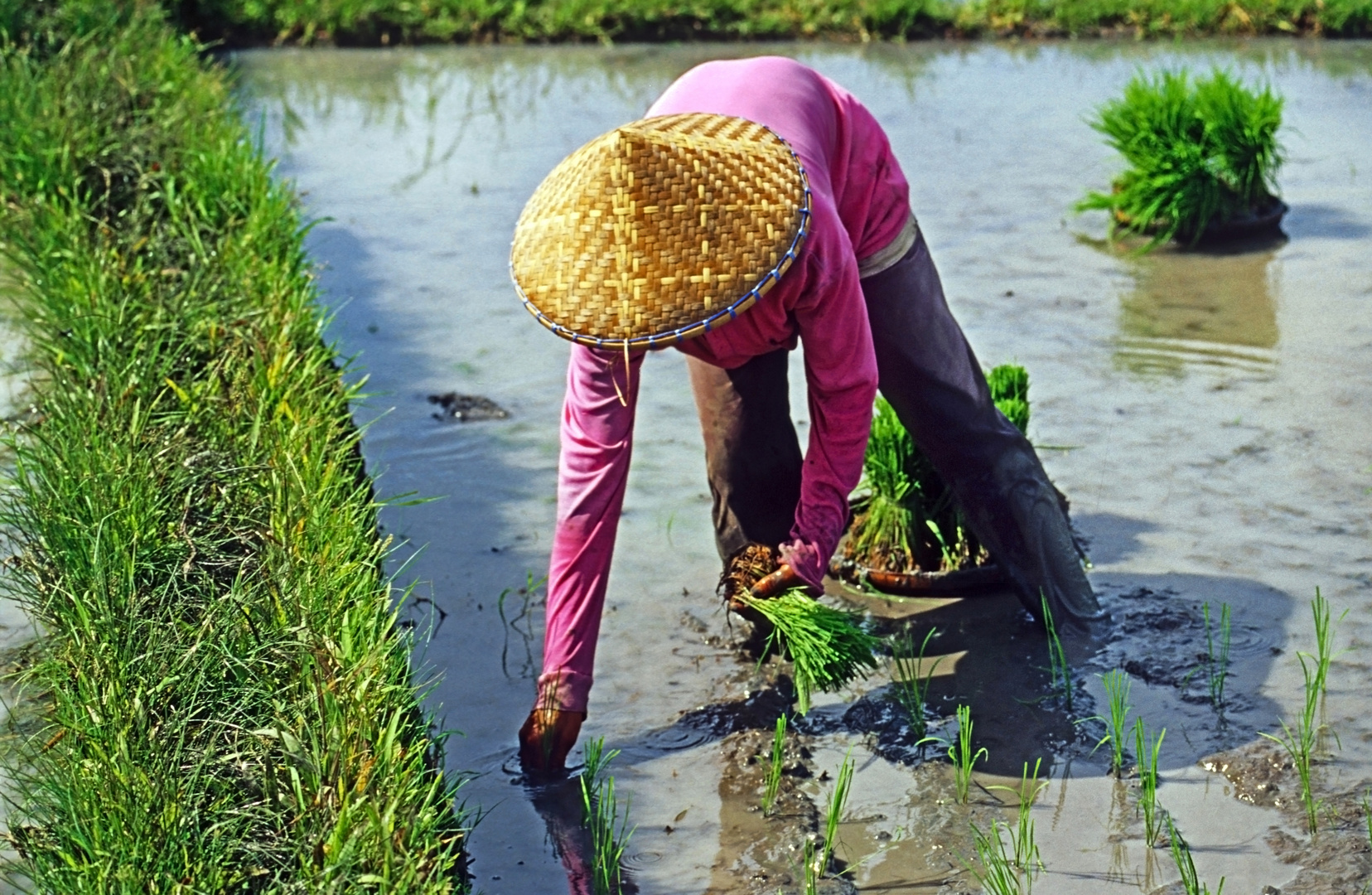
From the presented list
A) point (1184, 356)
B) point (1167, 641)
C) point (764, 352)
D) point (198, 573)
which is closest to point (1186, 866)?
point (1167, 641)

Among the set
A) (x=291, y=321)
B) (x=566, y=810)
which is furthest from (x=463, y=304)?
(x=566, y=810)

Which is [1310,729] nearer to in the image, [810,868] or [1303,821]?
[1303,821]

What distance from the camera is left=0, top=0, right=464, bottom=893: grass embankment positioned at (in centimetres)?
249

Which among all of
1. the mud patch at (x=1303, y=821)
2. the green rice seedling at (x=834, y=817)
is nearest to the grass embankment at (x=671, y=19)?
the mud patch at (x=1303, y=821)

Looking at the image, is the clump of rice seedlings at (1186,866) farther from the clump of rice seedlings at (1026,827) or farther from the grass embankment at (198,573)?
the grass embankment at (198,573)

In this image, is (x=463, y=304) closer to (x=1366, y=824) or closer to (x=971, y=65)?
(x=1366, y=824)

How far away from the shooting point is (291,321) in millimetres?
4387

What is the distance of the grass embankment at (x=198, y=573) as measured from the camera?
2488mm

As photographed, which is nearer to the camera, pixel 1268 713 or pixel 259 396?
pixel 1268 713

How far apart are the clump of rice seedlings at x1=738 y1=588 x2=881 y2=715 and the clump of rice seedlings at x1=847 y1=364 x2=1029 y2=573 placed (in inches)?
36.2

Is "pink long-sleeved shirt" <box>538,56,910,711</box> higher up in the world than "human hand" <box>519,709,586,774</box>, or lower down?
higher up

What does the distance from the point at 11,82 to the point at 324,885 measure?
4.93 metres

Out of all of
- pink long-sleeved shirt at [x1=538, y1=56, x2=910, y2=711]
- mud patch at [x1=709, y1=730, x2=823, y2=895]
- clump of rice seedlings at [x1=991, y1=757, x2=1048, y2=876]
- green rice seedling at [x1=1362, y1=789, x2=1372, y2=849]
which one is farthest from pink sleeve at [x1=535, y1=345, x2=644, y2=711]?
green rice seedling at [x1=1362, y1=789, x2=1372, y2=849]

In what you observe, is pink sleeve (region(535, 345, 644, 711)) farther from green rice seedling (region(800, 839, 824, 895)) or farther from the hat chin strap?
green rice seedling (region(800, 839, 824, 895))
